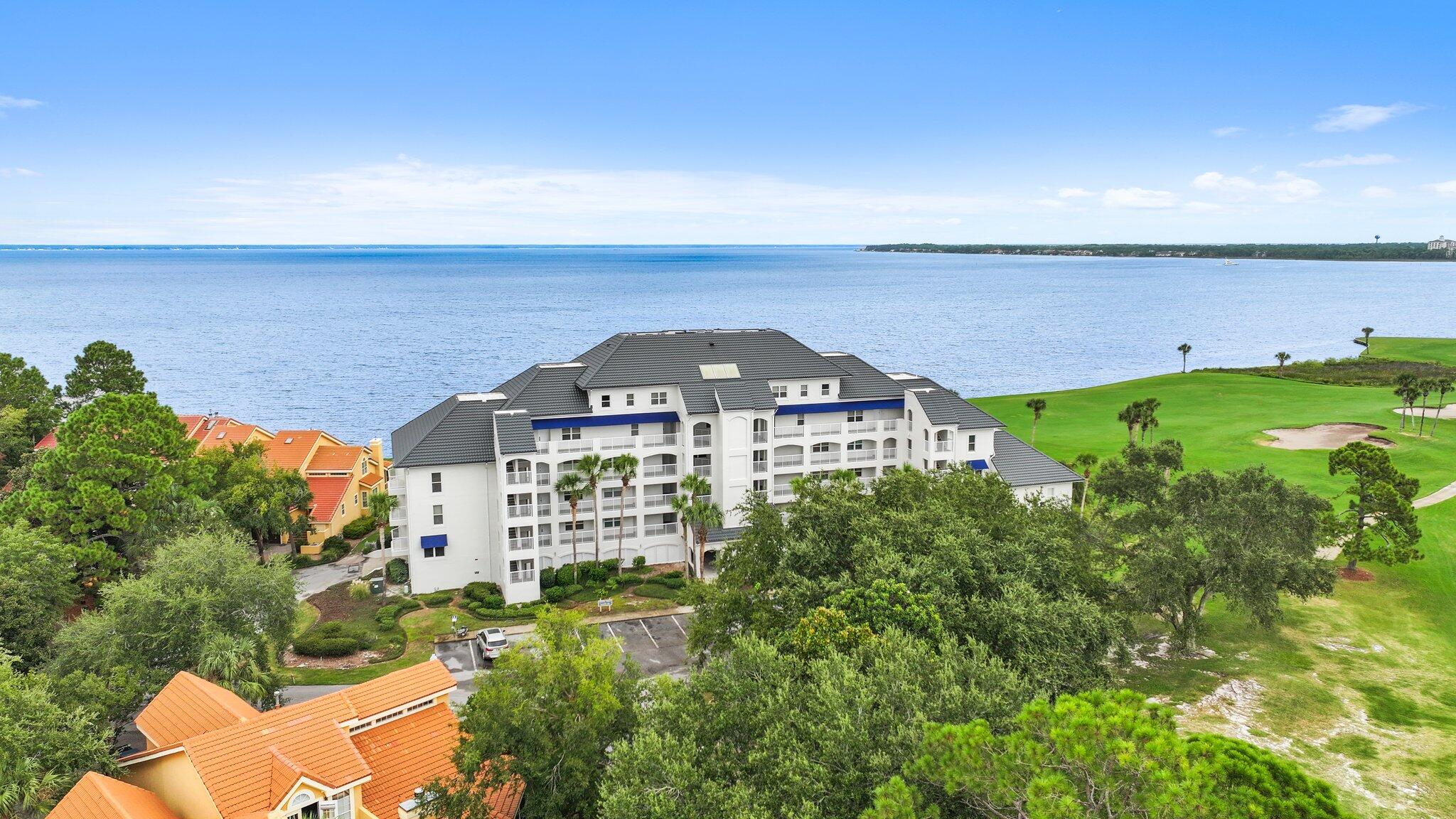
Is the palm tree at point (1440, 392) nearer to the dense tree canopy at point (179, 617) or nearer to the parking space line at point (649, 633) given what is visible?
the parking space line at point (649, 633)

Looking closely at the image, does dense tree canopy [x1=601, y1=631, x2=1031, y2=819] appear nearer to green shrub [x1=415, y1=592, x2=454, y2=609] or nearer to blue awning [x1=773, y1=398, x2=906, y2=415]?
green shrub [x1=415, y1=592, x2=454, y2=609]

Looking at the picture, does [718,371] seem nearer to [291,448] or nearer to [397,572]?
[397,572]

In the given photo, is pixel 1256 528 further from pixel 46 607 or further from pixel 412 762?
pixel 46 607

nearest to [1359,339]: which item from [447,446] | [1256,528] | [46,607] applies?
[1256,528]

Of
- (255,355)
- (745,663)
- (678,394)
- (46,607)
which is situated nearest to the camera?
(745,663)

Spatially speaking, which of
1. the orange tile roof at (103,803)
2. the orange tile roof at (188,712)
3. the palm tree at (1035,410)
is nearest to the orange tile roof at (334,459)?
the orange tile roof at (188,712)

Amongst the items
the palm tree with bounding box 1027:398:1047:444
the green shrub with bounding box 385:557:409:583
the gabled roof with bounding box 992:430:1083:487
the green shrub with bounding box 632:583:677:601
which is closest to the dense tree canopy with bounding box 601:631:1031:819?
the green shrub with bounding box 632:583:677:601
